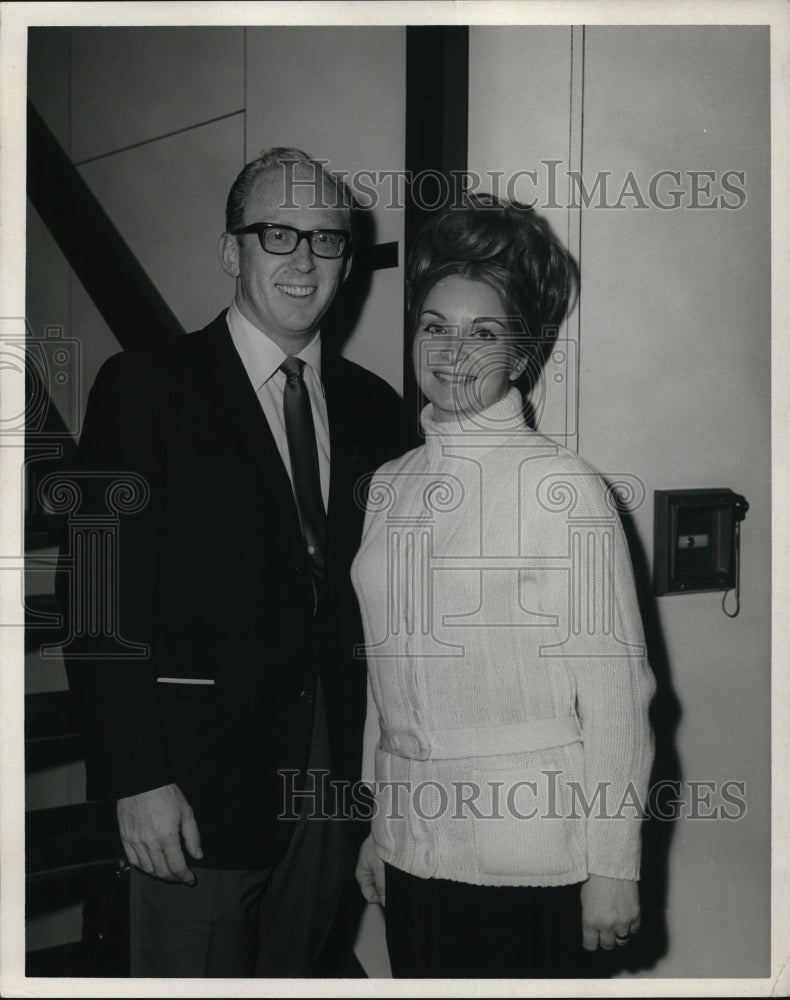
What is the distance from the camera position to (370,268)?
58.8 inches

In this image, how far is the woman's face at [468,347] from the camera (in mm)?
1379

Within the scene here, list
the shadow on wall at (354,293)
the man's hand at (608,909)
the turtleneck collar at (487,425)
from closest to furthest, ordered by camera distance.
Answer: the man's hand at (608,909) < the turtleneck collar at (487,425) < the shadow on wall at (354,293)

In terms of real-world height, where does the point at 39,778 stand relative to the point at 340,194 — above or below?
below

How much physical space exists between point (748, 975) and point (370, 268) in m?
1.33

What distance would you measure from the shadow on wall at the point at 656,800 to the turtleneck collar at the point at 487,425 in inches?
12.2

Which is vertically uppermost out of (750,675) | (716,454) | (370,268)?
(370,268)

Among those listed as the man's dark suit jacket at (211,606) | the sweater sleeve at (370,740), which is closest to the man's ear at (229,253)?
the man's dark suit jacket at (211,606)

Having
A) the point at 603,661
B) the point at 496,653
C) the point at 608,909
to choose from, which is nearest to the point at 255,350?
the point at 496,653

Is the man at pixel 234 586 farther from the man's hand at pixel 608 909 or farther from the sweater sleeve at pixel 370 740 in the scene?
the man's hand at pixel 608 909

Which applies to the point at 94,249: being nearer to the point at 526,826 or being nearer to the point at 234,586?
the point at 234,586

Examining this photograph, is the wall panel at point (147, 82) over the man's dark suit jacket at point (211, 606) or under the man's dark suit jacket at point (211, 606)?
over

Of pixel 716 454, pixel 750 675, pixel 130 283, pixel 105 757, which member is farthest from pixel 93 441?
pixel 750 675

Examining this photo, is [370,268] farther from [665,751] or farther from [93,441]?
[665,751]

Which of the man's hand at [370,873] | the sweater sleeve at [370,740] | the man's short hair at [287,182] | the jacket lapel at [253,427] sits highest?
the man's short hair at [287,182]
